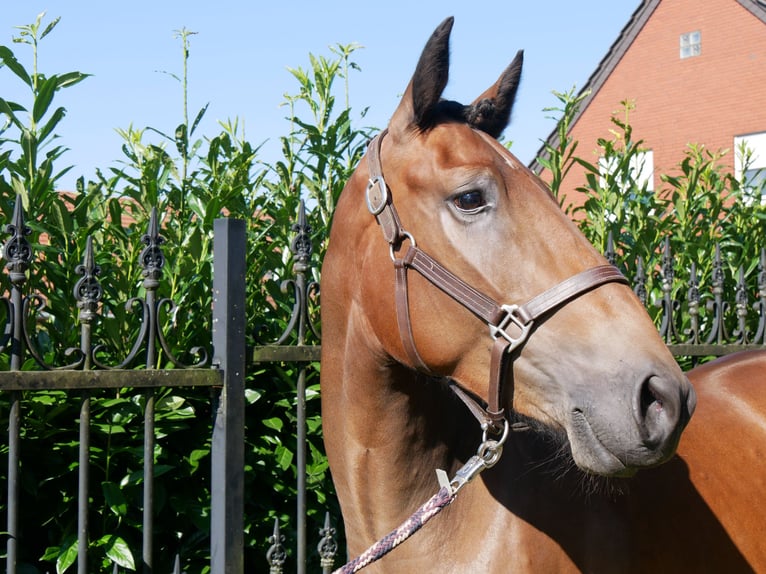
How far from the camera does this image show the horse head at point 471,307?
5.59ft

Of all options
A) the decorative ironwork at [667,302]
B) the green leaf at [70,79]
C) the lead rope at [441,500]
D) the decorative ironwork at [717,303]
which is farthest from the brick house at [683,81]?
the lead rope at [441,500]

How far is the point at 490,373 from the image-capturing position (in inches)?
74.2

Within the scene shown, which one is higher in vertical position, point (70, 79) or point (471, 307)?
point (70, 79)

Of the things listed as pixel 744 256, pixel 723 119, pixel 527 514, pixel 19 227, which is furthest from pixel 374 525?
pixel 723 119

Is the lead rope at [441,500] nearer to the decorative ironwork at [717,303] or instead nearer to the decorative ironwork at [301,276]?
the decorative ironwork at [301,276]

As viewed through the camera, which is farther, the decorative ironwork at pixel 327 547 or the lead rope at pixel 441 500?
the decorative ironwork at pixel 327 547

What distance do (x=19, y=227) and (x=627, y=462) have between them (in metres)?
1.89

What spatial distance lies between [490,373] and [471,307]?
17 cm

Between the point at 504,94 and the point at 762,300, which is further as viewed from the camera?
the point at 762,300

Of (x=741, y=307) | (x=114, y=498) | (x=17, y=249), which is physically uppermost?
(x=17, y=249)

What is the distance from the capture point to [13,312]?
7.63ft

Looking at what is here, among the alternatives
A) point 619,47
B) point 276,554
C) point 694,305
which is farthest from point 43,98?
point 619,47

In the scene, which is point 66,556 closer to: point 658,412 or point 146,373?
point 146,373

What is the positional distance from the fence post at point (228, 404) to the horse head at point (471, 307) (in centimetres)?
56
